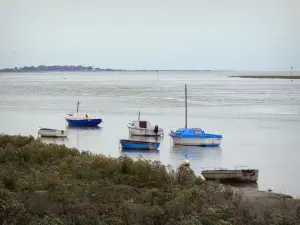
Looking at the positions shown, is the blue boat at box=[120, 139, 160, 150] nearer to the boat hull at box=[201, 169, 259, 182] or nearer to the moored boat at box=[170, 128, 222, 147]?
the moored boat at box=[170, 128, 222, 147]

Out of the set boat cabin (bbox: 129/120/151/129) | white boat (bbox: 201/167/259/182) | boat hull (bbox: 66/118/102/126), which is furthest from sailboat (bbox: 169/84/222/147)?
boat hull (bbox: 66/118/102/126)

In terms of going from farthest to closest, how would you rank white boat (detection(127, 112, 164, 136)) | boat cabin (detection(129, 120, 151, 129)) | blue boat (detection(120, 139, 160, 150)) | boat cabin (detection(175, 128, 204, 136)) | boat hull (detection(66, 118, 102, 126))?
1. boat hull (detection(66, 118, 102, 126))
2. boat cabin (detection(129, 120, 151, 129))
3. white boat (detection(127, 112, 164, 136))
4. boat cabin (detection(175, 128, 204, 136))
5. blue boat (detection(120, 139, 160, 150))

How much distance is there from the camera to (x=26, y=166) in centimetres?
1575

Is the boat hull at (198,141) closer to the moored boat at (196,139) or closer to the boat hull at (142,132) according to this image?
the moored boat at (196,139)

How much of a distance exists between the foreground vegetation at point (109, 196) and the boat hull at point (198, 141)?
17.1m

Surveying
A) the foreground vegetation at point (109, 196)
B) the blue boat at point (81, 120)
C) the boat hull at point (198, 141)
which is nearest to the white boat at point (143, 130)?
the boat hull at point (198, 141)

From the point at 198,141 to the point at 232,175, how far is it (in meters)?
13.1

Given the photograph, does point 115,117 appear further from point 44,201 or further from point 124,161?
A: point 44,201

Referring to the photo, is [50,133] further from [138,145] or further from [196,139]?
[196,139]

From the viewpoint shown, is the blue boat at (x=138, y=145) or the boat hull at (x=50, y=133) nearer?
the blue boat at (x=138, y=145)

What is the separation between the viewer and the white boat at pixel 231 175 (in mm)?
20578

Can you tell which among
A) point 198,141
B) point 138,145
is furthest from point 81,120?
point 198,141

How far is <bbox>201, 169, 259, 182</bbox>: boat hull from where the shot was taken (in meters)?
20.6

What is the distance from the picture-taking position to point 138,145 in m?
31.8
